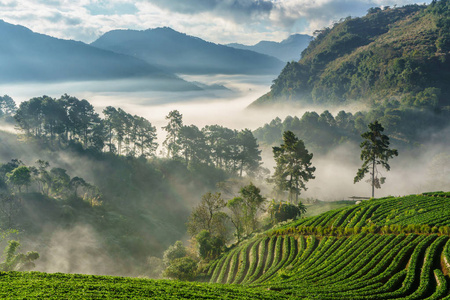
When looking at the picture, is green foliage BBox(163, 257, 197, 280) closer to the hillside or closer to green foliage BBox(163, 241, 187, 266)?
the hillside

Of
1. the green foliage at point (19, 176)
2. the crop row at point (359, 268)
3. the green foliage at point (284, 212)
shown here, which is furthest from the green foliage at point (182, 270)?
the green foliage at point (19, 176)

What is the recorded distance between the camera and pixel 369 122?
→ 154625mm

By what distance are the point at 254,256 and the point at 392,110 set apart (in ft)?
437

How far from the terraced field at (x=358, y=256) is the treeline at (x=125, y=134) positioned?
62.2 meters

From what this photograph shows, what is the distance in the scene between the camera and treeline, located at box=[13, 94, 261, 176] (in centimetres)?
10238

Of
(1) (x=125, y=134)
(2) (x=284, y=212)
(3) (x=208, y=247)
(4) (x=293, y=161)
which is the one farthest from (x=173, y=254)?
(1) (x=125, y=134)

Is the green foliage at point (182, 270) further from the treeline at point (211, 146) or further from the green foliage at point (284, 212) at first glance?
the treeline at point (211, 146)

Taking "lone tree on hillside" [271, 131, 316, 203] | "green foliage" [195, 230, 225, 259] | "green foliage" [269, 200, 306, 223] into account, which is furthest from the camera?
"lone tree on hillside" [271, 131, 316, 203]

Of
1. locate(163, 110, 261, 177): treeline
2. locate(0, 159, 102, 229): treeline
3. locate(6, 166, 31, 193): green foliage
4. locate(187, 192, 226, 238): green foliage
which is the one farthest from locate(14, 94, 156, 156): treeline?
locate(187, 192, 226, 238): green foliage

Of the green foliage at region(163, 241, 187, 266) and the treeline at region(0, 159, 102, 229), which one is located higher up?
the treeline at region(0, 159, 102, 229)

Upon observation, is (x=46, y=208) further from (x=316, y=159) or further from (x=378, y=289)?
(x=316, y=159)

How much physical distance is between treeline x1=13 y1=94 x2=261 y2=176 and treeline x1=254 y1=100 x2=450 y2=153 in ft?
163

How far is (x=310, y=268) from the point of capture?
1481 inches

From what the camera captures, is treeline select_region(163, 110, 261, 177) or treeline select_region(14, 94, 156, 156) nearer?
treeline select_region(14, 94, 156, 156)
